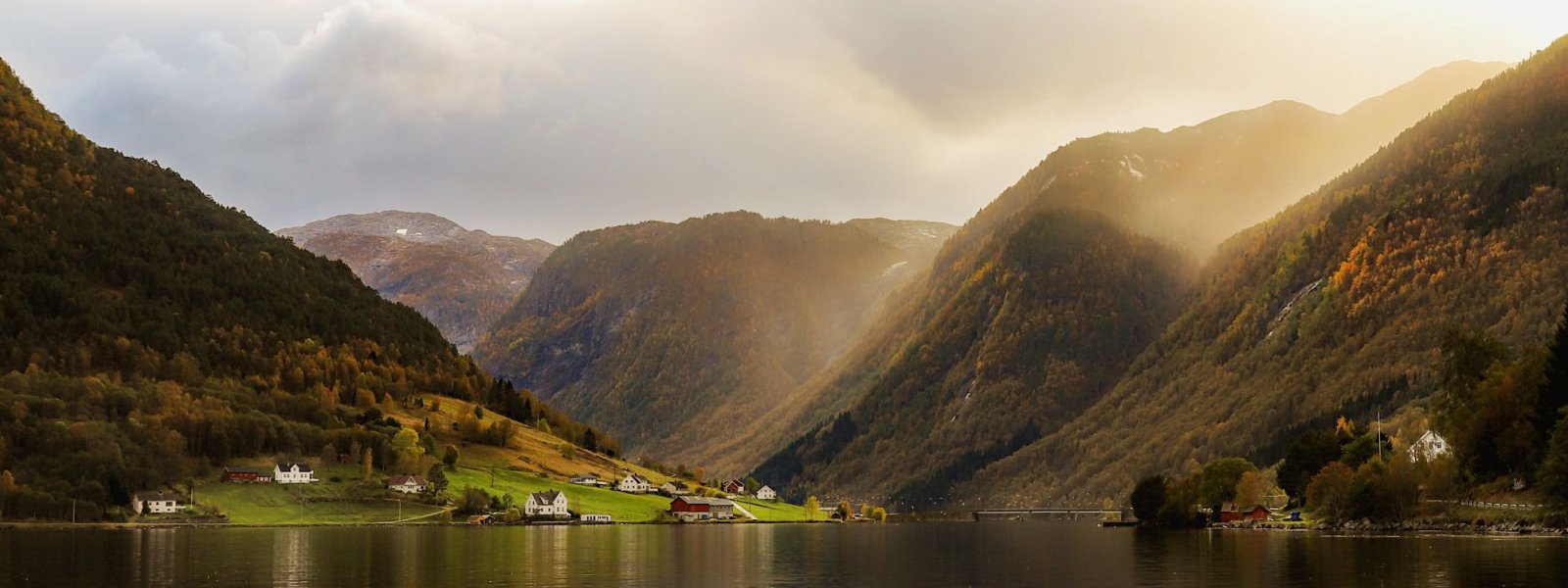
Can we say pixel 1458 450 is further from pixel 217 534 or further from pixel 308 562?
pixel 217 534

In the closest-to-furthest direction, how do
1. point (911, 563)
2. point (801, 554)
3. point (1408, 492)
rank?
1. point (911, 563)
2. point (801, 554)
3. point (1408, 492)

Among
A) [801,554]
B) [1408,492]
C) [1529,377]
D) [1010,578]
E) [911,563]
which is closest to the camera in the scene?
[1010,578]

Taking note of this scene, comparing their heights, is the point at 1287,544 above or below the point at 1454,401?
below

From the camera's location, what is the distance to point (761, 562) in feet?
446

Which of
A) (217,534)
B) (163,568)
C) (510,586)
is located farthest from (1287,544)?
(217,534)

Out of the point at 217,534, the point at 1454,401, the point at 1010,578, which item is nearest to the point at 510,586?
the point at 1010,578

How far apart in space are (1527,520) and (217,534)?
5978 inches

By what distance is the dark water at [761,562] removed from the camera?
343ft

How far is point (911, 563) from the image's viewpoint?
134 m

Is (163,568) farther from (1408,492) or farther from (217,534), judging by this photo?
(1408,492)

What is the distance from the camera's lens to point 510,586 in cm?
10212

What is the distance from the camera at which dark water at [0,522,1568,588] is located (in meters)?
105

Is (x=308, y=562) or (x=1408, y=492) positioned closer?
(x=308, y=562)

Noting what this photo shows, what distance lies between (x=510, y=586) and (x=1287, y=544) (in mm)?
85602
